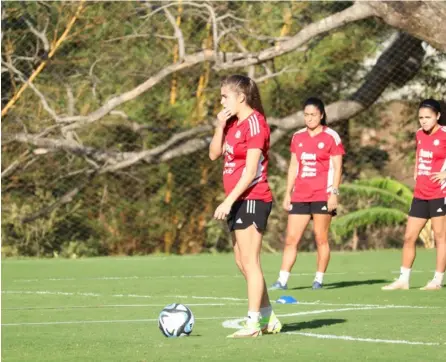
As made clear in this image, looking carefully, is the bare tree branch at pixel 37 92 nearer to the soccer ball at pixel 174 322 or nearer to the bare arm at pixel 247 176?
the soccer ball at pixel 174 322

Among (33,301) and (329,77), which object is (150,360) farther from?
(329,77)

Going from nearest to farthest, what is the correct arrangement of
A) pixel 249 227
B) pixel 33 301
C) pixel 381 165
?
pixel 249 227, pixel 33 301, pixel 381 165

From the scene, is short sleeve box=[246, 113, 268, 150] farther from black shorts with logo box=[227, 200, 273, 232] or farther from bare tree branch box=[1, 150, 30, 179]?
bare tree branch box=[1, 150, 30, 179]

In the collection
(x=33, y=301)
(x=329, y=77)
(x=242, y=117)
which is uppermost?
(x=329, y=77)

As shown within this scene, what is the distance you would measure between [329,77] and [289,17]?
147 centimetres

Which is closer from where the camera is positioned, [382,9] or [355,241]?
[382,9]

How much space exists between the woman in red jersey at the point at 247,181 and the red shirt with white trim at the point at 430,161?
439 cm

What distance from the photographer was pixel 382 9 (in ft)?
66.1

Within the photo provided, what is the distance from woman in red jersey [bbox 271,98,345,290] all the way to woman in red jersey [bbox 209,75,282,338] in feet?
14.6

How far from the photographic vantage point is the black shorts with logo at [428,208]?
12648 millimetres

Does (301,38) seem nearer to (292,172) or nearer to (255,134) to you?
(292,172)

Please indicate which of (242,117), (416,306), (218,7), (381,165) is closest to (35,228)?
(218,7)

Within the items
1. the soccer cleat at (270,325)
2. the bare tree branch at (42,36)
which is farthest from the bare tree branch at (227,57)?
the soccer cleat at (270,325)

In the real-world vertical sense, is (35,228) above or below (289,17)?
below
